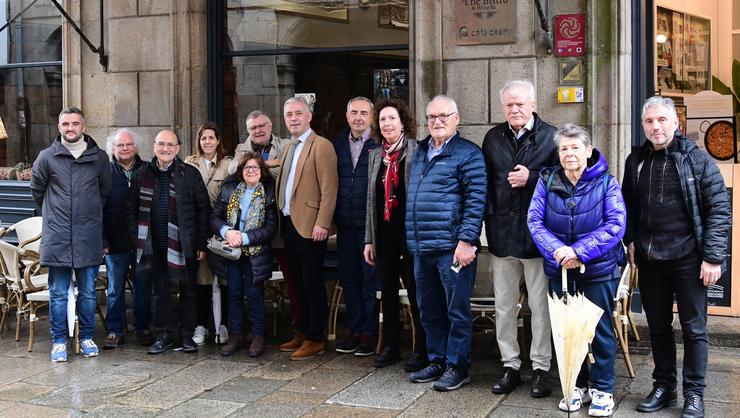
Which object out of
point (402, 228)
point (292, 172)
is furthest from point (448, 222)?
point (292, 172)

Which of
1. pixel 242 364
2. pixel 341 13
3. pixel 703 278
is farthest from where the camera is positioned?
pixel 341 13

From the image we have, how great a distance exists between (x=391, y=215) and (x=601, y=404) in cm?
193

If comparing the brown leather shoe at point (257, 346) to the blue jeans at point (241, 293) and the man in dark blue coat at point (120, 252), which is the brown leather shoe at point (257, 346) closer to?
the blue jeans at point (241, 293)

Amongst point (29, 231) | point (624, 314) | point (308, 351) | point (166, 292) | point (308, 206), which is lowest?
point (308, 351)

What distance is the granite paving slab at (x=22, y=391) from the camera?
6.42 metres

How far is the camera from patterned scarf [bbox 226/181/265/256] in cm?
733

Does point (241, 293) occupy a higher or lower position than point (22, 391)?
higher

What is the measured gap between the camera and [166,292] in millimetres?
7750

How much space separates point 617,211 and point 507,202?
30.2 inches

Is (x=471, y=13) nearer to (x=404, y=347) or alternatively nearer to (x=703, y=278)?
(x=404, y=347)

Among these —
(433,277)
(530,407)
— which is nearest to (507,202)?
(433,277)

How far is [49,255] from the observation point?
24.0ft

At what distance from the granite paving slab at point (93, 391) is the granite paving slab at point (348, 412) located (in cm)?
137

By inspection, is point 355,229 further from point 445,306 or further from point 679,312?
point 679,312
